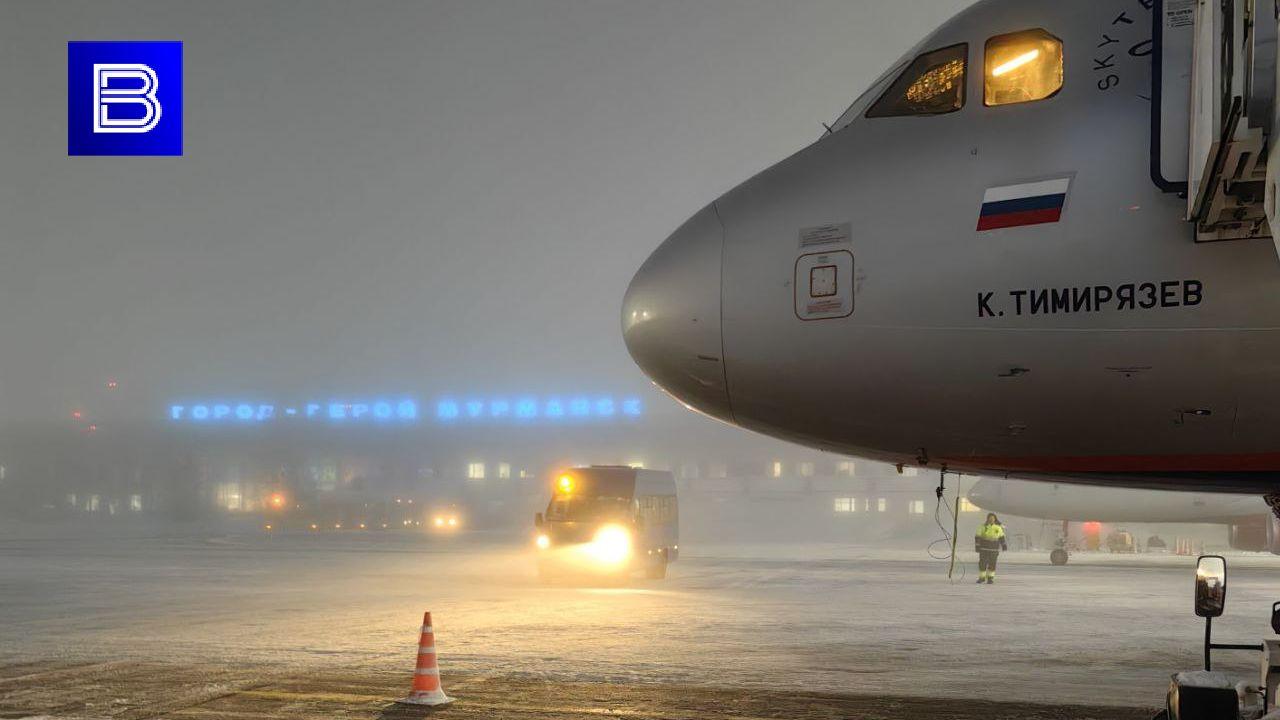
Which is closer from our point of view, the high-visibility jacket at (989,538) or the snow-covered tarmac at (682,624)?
the snow-covered tarmac at (682,624)

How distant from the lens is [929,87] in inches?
309

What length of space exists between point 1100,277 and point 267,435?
87717 mm

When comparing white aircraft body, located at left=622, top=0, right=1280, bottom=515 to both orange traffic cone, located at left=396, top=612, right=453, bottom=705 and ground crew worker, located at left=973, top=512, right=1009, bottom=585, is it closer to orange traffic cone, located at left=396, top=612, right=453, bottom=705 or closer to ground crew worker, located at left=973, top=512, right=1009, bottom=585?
orange traffic cone, located at left=396, top=612, right=453, bottom=705

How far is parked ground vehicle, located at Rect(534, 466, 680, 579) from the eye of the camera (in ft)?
90.8

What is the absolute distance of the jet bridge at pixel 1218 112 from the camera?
470 cm

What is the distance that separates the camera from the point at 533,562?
38.9 metres

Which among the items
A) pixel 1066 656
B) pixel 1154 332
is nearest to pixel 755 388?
pixel 1154 332

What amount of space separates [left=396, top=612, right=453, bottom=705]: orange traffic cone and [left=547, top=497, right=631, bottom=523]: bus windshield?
1741 centimetres

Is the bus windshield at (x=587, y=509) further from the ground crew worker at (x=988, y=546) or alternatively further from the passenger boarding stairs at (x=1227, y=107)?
the passenger boarding stairs at (x=1227, y=107)

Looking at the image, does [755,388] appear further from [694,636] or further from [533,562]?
[533,562]

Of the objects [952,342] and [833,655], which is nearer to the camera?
[952,342]

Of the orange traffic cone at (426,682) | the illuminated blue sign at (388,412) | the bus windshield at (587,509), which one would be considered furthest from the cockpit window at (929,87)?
the illuminated blue sign at (388,412)

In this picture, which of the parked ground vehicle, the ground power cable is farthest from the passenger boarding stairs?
the parked ground vehicle

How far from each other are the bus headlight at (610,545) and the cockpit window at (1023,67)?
2141 centimetres
